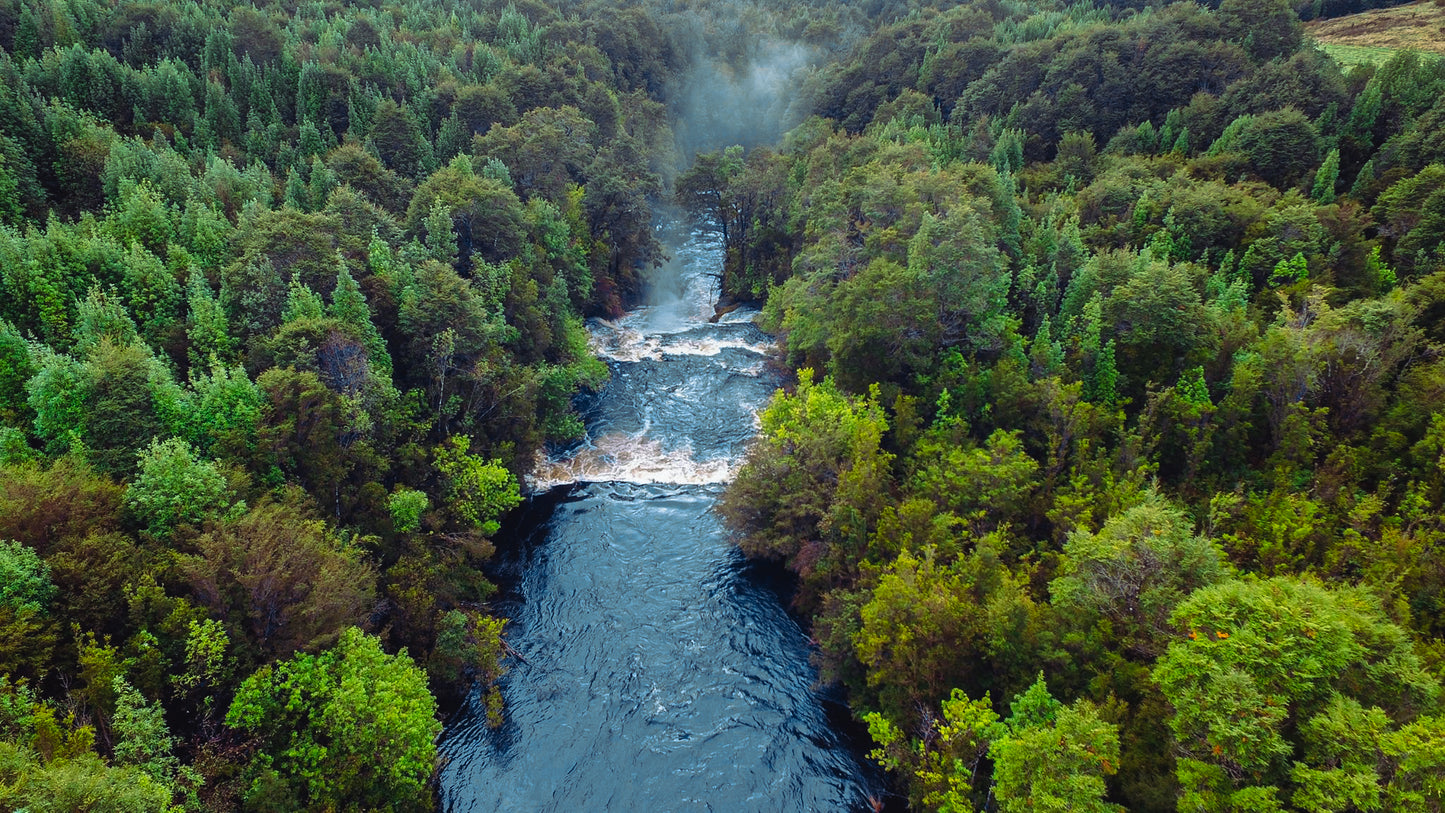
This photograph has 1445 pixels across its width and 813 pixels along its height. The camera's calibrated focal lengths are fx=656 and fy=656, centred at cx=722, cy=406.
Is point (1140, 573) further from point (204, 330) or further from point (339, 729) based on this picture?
point (204, 330)

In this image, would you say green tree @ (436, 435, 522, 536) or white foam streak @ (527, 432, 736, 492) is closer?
green tree @ (436, 435, 522, 536)

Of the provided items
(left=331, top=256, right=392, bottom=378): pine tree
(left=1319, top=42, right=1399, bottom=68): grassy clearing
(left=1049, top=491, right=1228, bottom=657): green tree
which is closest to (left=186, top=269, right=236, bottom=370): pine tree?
(left=331, top=256, right=392, bottom=378): pine tree

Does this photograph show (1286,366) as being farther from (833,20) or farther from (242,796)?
(833,20)

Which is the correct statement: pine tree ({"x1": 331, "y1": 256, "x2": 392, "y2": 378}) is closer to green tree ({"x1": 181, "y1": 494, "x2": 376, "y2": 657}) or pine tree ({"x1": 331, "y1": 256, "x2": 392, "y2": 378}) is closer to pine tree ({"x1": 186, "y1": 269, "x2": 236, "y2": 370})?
pine tree ({"x1": 186, "y1": 269, "x2": 236, "y2": 370})

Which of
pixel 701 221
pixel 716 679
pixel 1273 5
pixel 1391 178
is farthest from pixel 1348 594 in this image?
pixel 701 221

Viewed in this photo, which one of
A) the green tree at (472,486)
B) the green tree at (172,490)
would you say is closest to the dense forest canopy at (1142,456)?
the green tree at (472,486)

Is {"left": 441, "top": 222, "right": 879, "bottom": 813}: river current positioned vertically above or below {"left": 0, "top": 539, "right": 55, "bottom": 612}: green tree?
below

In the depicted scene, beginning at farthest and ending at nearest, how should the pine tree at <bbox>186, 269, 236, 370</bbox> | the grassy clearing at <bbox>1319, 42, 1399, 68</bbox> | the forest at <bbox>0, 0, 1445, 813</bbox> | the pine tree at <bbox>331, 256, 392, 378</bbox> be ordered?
the grassy clearing at <bbox>1319, 42, 1399, 68</bbox> → the pine tree at <bbox>331, 256, 392, 378</bbox> → the pine tree at <bbox>186, 269, 236, 370</bbox> → the forest at <bbox>0, 0, 1445, 813</bbox>

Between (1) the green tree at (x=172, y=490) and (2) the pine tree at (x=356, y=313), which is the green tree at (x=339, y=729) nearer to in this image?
(1) the green tree at (x=172, y=490)
